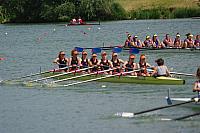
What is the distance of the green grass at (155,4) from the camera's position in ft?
251

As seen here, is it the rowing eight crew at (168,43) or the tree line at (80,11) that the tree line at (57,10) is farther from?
the rowing eight crew at (168,43)

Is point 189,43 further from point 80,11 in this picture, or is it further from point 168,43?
point 80,11

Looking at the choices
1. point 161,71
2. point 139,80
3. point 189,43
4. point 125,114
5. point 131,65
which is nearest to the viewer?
point 125,114

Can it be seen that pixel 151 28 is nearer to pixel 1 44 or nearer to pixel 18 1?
pixel 1 44

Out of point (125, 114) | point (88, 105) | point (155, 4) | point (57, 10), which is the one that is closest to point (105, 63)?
point (88, 105)

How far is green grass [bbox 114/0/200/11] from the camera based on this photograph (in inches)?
3007

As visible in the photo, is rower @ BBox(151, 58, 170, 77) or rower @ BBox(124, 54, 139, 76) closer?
rower @ BBox(151, 58, 170, 77)

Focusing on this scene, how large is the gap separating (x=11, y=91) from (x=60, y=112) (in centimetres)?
498

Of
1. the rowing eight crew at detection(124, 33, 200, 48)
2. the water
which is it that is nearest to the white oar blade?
the water

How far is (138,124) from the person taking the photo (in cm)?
1745

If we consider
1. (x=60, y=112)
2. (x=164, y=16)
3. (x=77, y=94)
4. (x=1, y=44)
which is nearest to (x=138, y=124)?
(x=60, y=112)

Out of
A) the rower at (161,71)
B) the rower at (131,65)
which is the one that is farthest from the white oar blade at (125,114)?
the rower at (131,65)

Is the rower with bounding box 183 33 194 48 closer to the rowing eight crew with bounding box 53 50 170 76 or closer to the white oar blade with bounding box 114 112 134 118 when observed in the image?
the rowing eight crew with bounding box 53 50 170 76

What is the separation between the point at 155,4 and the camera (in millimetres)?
79500
